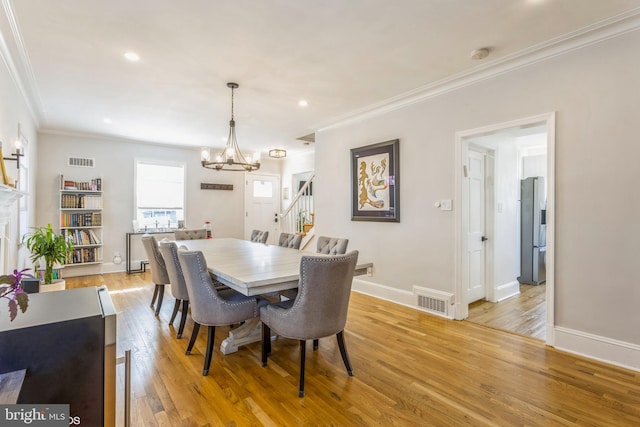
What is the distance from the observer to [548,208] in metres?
2.81

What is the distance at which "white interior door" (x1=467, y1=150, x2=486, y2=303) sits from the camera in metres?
3.96

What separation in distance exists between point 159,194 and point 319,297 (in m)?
5.74

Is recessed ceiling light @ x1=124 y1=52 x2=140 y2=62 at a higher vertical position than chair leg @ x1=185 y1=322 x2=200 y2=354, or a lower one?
higher

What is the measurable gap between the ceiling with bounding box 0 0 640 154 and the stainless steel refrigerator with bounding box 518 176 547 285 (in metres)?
2.95

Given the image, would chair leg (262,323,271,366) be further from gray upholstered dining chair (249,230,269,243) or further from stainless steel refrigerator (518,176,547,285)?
stainless steel refrigerator (518,176,547,285)

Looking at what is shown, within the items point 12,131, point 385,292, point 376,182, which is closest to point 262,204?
point 376,182

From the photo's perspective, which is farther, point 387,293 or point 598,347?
point 387,293

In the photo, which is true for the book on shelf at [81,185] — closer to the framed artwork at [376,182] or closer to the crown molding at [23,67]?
the crown molding at [23,67]

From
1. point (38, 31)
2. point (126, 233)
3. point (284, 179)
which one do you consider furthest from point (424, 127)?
point (126, 233)

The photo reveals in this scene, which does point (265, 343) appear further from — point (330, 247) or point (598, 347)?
point (598, 347)

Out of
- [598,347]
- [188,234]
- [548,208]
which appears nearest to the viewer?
[598,347]

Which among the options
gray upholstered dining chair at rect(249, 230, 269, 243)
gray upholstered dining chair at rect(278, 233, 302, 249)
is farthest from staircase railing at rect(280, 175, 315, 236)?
gray upholstered dining chair at rect(278, 233, 302, 249)

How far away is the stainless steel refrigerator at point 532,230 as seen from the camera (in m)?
5.03

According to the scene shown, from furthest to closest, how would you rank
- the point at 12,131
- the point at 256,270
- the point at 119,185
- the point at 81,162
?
the point at 119,185, the point at 81,162, the point at 12,131, the point at 256,270
